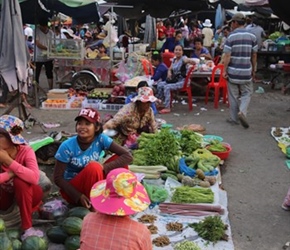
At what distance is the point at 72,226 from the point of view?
3910 mm

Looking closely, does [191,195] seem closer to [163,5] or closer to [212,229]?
[212,229]

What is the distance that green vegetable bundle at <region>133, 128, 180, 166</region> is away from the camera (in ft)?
19.1

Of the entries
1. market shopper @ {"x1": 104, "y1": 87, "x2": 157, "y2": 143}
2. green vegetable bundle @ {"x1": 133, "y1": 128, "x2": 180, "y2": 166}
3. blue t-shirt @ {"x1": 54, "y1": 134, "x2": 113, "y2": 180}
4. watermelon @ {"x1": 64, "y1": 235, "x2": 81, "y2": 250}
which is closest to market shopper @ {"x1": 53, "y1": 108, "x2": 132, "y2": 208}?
blue t-shirt @ {"x1": 54, "y1": 134, "x2": 113, "y2": 180}

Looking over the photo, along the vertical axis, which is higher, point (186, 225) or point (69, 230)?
point (69, 230)

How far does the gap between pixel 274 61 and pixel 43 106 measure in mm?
10211

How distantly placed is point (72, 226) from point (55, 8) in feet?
32.0

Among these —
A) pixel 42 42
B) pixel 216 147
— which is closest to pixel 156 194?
pixel 216 147

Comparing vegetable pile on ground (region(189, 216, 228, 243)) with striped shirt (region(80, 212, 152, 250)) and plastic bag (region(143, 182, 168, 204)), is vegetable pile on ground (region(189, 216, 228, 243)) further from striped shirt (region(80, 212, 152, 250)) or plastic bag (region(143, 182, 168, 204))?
striped shirt (region(80, 212, 152, 250))

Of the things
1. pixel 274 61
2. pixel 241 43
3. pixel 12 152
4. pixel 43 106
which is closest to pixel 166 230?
pixel 12 152

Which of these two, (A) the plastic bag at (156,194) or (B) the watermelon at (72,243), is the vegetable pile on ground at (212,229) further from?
(B) the watermelon at (72,243)

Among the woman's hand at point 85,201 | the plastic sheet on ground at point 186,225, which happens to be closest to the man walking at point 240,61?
the plastic sheet on ground at point 186,225

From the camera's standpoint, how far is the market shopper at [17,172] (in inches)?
152

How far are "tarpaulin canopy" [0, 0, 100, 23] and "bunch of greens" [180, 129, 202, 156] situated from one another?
6.76 m

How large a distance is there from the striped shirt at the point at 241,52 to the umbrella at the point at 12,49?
3971mm
